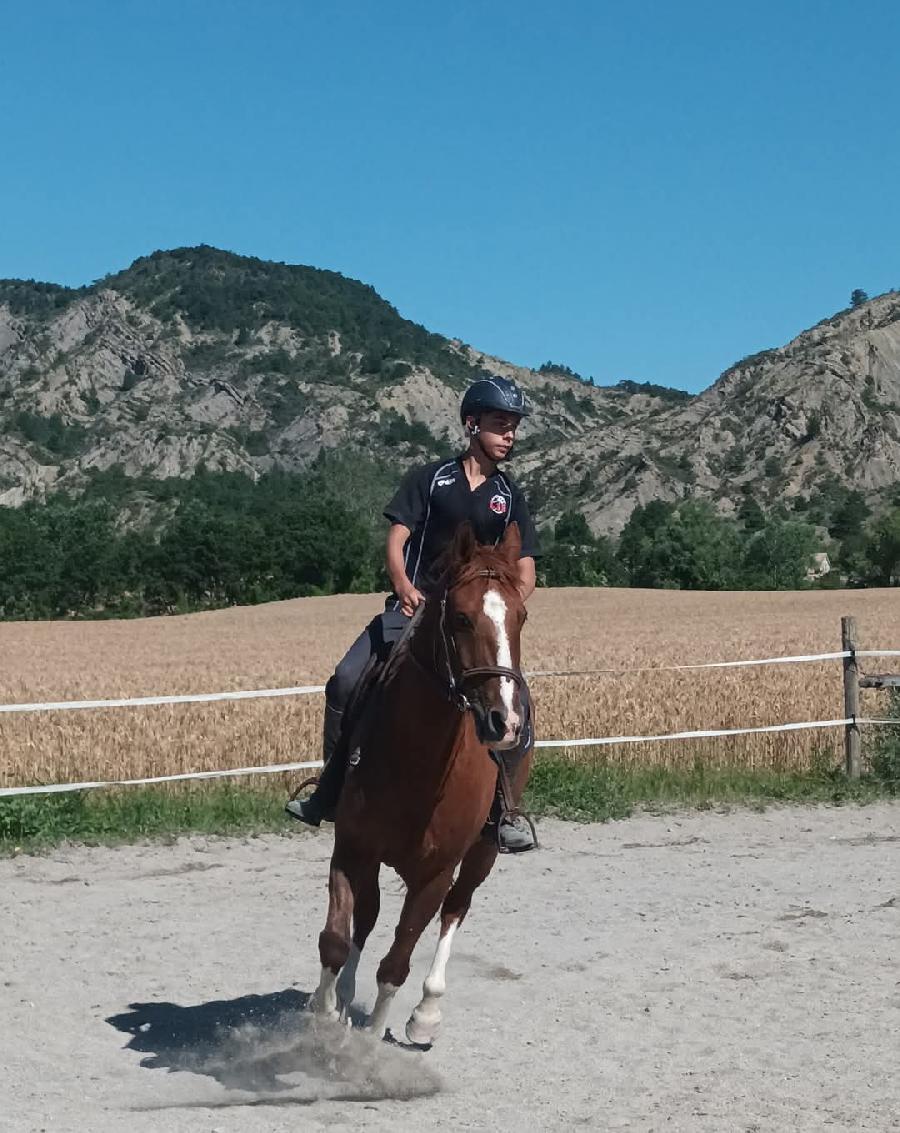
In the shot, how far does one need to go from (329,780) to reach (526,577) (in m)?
1.24

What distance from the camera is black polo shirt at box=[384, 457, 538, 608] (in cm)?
587

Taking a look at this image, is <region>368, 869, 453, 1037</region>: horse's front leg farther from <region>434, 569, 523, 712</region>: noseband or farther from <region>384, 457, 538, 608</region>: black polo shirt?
<region>384, 457, 538, 608</region>: black polo shirt

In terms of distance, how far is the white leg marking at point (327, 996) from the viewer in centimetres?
557

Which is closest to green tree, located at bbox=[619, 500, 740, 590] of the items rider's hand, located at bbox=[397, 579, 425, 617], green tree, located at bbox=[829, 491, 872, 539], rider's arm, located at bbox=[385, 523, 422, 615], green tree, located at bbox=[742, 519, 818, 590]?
green tree, located at bbox=[742, 519, 818, 590]

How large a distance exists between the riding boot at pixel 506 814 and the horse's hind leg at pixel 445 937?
0.08 m

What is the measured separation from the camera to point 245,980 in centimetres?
731

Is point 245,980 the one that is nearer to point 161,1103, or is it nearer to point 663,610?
point 161,1103

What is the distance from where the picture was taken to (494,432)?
590cm

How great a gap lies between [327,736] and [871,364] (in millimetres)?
175578

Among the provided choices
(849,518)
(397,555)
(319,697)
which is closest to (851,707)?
(319,697)

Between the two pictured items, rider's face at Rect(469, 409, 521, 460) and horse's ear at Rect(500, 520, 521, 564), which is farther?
rider's face at Rect(469, 409, 521, 460)

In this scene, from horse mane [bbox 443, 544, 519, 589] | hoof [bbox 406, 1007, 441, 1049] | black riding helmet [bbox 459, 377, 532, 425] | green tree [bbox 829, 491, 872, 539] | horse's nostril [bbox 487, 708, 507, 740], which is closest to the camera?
horse's nostril [bbox 487, 708, 507, 740]

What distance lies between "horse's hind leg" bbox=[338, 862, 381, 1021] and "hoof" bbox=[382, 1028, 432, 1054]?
0.32 m

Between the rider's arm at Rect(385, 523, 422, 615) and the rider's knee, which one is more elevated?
the rider's arm at Rect(385, 523, 422, 615)
